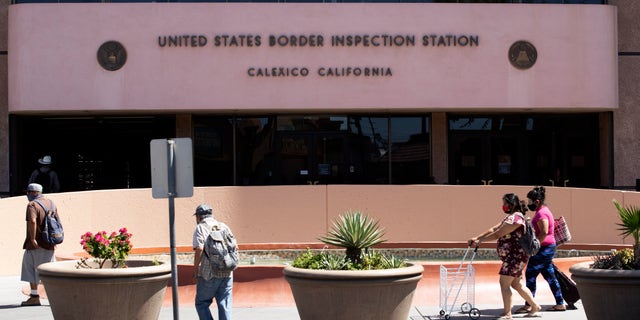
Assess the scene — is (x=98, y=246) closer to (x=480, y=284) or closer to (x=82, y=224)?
(x=480, y=284)

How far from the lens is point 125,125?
27766 mm

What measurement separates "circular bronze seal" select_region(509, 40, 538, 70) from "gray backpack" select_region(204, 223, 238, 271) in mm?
16791

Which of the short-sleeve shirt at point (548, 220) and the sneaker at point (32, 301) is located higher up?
the short-sleeve shirt at point (548, 220)

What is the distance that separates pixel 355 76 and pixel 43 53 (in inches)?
343

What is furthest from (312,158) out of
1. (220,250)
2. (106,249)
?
(220,250)

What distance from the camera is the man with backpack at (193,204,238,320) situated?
413 inches

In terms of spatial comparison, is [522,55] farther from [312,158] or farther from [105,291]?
[105,291]

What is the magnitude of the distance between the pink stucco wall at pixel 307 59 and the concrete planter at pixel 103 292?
48.4 feet

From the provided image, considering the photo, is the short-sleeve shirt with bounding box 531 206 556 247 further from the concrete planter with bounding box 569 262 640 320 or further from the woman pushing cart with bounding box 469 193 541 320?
the concrete planter with bounding box 569 262 640 320

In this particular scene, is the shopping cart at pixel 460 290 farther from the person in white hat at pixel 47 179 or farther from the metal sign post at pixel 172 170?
the person in white hat at pixel 47 179

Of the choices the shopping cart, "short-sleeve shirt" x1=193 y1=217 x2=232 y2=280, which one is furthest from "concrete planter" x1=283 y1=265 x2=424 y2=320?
the shopping cart

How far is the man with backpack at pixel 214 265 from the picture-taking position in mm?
10484

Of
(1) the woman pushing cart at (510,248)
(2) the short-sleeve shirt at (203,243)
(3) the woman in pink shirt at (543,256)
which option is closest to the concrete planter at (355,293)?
(2) the short-sleeve shirt at (203,243)

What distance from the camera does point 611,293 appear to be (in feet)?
34.3
